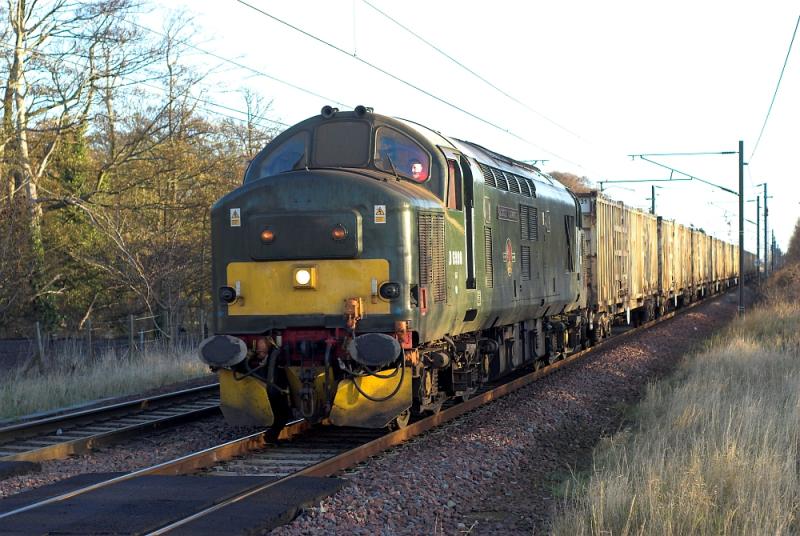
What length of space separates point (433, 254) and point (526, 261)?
3.90m

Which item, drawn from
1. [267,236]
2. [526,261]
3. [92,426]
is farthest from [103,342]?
[267,236]

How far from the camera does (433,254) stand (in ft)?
31.6

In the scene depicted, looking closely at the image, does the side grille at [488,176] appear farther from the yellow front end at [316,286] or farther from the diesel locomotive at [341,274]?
the yellow front end at [316,286]

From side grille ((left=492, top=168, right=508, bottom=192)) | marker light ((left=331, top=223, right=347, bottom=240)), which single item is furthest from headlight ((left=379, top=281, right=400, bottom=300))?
side grille ((left=492, top=168, right=508, bottom=192))

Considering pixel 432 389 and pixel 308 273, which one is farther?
pixel 432 389

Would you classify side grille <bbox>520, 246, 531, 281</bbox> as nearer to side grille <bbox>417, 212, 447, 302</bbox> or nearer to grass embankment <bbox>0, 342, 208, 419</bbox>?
side grille <bbox>417, 212, 447, 302</bbox>

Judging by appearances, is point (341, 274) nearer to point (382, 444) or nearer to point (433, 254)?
point (433, 254)

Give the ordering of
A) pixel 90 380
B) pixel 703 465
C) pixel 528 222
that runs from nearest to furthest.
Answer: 1. pixel 703 465
2. pixel 528 222
3. pixel 90 380

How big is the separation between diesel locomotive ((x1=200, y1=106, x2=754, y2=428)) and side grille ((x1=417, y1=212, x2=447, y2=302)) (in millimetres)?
22

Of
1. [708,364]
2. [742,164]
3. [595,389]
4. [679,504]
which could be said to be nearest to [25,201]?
[595,389]

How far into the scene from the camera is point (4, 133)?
63.5ft

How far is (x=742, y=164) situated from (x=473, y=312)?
22043mm

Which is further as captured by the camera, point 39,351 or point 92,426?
point 39,351

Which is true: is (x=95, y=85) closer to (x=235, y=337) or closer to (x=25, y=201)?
(x=25, y=201)
